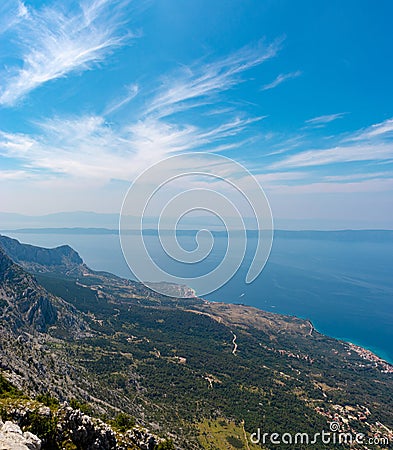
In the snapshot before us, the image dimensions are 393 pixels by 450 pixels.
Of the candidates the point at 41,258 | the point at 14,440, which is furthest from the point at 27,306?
the point at 41,258

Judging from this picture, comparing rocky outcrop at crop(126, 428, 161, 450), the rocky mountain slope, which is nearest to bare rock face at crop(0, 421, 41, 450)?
rocky outcrop at crop(126, 428, 161, 450)

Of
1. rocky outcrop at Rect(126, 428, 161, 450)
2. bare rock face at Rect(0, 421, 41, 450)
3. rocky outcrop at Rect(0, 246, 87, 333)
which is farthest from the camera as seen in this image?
rocky outcrop at Rect(0, 246, 87, 333)

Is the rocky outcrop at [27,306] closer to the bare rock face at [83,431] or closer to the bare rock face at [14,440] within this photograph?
the bare rock face at [83,431]

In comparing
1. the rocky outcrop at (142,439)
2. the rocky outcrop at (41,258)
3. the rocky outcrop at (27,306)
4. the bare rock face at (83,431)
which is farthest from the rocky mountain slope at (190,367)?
the rocky outcrop at (41,258)

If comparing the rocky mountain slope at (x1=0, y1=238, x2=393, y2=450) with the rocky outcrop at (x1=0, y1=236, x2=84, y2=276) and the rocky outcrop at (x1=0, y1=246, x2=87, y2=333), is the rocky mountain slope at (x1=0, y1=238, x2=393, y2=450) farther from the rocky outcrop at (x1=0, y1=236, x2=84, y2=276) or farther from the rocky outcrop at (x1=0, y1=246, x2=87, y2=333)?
the rocky outcrop at (x1=0, y1=236, x2=84, y2=276)

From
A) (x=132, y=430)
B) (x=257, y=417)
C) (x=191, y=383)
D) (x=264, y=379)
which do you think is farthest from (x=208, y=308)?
(x=132, y=430)

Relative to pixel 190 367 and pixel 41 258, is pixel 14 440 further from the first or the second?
pixel 41 258
